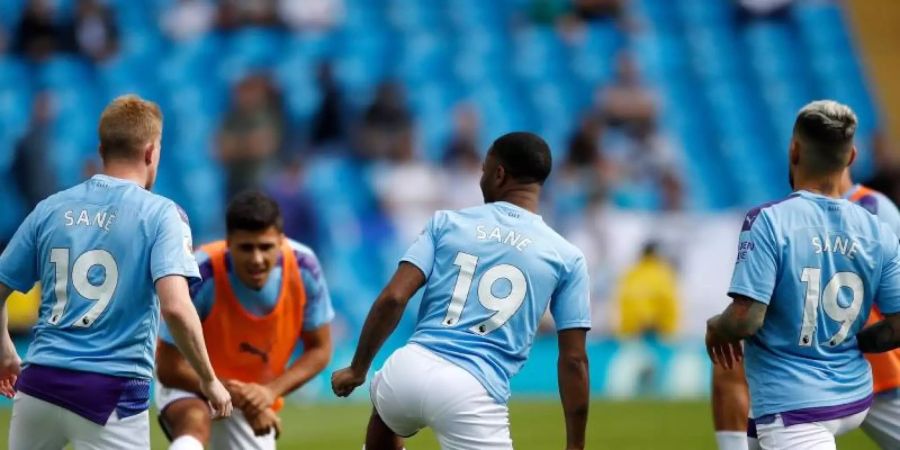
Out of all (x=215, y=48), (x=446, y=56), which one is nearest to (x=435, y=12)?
(x=446, y=56)

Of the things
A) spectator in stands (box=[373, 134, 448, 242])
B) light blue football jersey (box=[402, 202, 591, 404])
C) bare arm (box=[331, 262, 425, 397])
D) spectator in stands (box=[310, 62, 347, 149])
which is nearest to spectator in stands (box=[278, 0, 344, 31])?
spectator in stands (box=[310, 62, 347, 149])

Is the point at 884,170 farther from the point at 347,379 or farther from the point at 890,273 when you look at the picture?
the point at 347,379

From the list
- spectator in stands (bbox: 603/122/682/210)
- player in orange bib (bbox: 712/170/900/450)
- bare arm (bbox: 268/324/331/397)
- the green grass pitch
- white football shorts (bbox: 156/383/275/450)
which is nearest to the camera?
player in orange bib (bbox: 712/170/900/450)

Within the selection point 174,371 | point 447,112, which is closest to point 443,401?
point 174,371

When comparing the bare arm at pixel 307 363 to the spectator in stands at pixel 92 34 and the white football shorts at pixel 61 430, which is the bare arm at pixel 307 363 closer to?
the white football shorts at pixel 61 430

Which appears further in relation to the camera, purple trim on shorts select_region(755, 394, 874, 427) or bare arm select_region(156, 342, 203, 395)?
bare arm select_region(156, 342, 203, 395)

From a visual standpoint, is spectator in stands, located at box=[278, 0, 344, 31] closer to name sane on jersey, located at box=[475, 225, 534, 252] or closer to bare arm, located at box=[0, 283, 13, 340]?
bare arm, located at box=[0, 283, 13, 340]

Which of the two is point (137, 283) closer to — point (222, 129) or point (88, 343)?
point (88, 343)

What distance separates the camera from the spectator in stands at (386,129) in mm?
18156

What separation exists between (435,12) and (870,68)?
6.24 meters

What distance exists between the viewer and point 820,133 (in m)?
5.93

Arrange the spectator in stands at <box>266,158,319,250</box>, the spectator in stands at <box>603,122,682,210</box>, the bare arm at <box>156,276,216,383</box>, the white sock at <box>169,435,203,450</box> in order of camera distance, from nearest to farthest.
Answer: the bare arm at <box>156,276,216,383</box> → the white sock at <box>169,435,203,450</box> → the spectator in stands at <box>266,158,319,250</box> → the spectator in stands at <box>603,122,682,210</box>

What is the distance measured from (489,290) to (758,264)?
1.07 metres

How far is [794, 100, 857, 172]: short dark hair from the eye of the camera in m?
5.92
